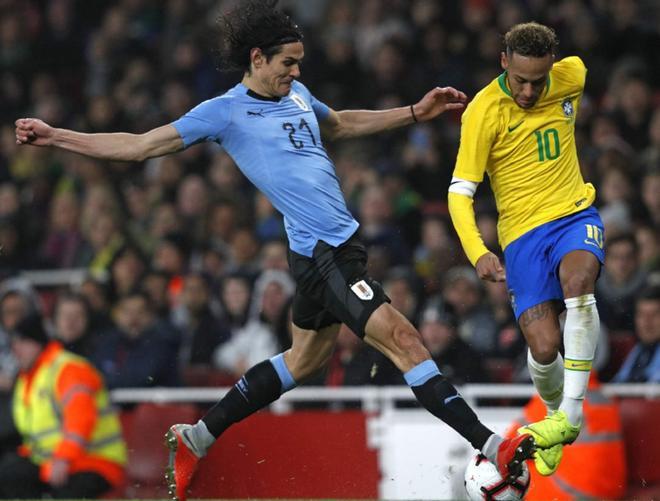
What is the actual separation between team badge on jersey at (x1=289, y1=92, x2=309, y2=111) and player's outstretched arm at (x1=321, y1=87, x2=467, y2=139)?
0.37 metres

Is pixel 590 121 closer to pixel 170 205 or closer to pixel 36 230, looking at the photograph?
pixel 170 205

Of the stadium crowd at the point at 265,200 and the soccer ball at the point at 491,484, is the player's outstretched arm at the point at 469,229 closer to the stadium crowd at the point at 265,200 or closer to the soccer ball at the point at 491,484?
the soccer ball at the point at 491,484

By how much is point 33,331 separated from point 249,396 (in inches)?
139

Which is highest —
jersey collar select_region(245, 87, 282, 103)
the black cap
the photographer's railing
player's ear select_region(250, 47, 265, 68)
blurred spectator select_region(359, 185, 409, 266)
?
player's ear select_region(250, 47, 265, 68)

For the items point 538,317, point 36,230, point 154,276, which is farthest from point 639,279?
point 36,230

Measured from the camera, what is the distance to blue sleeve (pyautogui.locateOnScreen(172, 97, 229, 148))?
7734mm

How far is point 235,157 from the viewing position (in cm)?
805

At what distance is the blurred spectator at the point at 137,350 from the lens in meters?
11.9

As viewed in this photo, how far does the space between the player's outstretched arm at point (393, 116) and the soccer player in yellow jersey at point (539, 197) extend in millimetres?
474

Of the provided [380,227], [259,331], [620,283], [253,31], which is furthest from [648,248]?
[253,31]

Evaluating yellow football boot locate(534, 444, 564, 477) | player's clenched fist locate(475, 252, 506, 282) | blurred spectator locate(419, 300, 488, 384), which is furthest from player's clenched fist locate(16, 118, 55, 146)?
blurred spectator locate(419, 300, 488, 384)

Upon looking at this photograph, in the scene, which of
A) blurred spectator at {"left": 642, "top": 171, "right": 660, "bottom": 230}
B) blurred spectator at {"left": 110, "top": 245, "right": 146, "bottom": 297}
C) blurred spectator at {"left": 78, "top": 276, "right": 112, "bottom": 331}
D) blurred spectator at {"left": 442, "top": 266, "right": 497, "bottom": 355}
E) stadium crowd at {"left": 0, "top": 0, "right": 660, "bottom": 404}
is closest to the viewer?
blurred spectator at {"left": 442, "top": 266, "right": 497, "bottom": 355}

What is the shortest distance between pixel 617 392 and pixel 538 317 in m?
1.98

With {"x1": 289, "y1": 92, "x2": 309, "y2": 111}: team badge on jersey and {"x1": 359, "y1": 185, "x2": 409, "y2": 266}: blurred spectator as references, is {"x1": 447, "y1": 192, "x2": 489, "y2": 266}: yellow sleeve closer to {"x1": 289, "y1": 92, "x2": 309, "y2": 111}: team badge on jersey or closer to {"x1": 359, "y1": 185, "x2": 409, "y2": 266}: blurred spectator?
{"x1": 289, "y1": 92, "x2": 309, "y2": 111}: team badge on jersey
